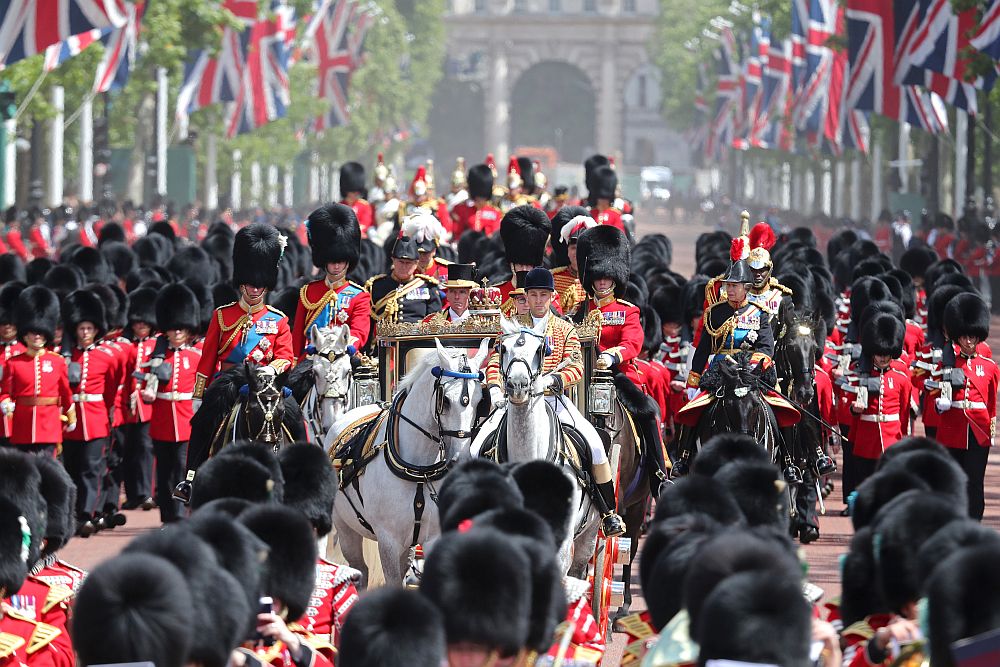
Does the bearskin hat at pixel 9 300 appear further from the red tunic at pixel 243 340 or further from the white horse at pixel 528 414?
the white horse at pixel 528 414

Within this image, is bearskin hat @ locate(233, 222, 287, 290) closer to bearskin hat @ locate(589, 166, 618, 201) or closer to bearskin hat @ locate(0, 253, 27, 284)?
bearskin hat @ locate(0, 253, 27, 284)

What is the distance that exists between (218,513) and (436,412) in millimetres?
2772

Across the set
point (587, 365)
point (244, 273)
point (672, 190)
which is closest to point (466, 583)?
point (587, 365)

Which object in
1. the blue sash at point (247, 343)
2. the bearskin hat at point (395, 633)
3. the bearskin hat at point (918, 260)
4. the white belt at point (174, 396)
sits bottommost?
the white belt at point (174, 396)

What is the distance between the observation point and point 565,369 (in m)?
9.81

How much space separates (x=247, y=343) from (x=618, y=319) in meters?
1.93

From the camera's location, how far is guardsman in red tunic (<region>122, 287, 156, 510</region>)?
14.5m

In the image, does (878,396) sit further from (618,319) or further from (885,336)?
(618,319)

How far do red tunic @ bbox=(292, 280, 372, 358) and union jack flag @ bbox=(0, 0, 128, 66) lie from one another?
507 inches

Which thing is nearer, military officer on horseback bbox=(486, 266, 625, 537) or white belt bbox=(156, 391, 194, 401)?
military officer on horseback bbox=(486, 266, 625, 537)

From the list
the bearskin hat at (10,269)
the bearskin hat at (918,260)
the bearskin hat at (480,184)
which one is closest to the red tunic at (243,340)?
the bearskin hat at (10,269)

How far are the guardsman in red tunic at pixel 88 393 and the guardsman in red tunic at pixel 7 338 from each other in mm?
374

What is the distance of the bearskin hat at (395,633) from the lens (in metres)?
5.77

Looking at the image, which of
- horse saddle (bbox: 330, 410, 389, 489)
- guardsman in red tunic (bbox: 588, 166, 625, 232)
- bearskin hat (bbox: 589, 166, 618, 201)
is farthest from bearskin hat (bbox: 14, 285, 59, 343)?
bearskin hat (bbox: 589, 166, 618, 201)
